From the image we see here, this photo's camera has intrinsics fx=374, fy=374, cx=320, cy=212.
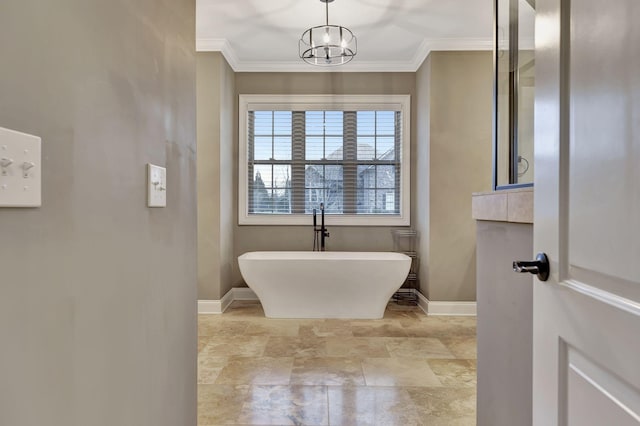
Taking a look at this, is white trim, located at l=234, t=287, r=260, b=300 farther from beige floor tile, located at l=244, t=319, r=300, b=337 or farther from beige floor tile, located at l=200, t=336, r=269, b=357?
beige floor tile, located at l=200, t=336, r=269, b=357

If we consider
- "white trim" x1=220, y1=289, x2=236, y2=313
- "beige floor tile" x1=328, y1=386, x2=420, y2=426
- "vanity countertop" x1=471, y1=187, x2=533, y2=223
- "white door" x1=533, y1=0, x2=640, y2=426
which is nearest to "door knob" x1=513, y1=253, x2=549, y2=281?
"white door" x1=533, y1=0, x2=640, y2=426

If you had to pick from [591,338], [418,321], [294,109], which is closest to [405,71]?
[294,109]

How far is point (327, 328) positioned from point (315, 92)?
270 cm

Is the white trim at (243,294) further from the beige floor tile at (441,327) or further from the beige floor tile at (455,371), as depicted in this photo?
the beige floor tile at (455,371)

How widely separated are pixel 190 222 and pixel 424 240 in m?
3.15

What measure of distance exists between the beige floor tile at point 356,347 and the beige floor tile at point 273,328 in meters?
0.39

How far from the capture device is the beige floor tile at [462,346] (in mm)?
2833

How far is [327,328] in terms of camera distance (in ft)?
11.2

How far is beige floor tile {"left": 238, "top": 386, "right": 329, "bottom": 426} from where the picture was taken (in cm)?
194

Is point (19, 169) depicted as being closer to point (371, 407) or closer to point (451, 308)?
point (371, 407)

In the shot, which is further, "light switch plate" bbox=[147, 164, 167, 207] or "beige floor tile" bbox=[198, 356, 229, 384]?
"beige floor tile" bbox=[198, 356, 229, 384]

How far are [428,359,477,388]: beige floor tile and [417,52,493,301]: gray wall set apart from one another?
1.25 m

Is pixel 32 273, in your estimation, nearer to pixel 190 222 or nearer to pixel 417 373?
pixel 190 222

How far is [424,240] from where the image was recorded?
13.4ft
